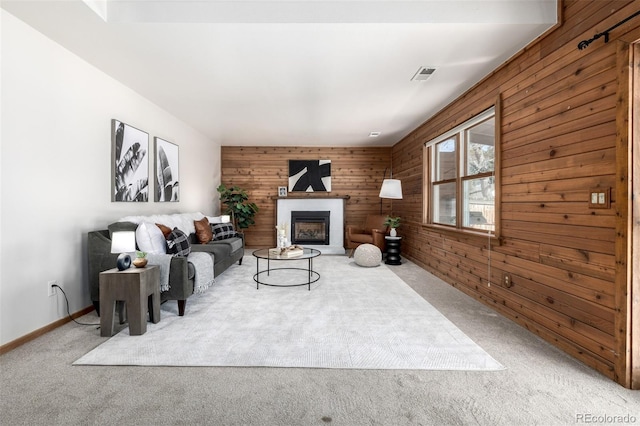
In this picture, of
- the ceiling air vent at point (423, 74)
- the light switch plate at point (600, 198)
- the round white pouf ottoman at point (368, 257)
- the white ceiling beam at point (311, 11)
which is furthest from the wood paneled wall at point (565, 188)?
the round white pouf ottoman at point (368, 257)

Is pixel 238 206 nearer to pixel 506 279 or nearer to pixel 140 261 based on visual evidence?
pixel 140 261

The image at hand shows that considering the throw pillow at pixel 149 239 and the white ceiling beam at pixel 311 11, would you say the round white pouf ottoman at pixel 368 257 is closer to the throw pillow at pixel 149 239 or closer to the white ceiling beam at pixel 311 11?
the throw pillow at pixel 149 239

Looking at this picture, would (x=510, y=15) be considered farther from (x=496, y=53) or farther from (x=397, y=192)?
(x=397, y=192)

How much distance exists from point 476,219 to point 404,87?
1.85m

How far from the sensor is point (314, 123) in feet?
16.6

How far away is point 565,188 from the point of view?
216 cm

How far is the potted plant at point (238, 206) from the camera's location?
20.4 feet

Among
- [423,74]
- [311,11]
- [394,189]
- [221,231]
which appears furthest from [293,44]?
[394,189]

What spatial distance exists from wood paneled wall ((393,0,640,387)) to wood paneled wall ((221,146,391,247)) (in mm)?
3912

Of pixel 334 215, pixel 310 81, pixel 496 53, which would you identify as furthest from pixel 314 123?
pixel 496 53

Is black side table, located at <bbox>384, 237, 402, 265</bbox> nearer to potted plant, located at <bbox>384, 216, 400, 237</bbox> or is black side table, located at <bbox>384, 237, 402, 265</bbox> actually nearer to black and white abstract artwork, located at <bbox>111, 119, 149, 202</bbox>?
potted plant, located at <bbox>384, 216, 400, 237</bbox>

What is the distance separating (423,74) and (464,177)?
1.53 metres

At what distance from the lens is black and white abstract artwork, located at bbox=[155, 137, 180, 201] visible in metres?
4.23

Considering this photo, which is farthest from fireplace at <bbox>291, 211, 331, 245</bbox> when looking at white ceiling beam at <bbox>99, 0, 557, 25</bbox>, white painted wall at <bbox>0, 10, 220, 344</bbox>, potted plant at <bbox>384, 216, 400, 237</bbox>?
white ceiling beam at <bbox>99, 0, 557, 25</bbox>
